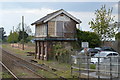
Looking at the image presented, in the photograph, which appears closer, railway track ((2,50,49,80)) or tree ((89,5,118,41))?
railway track ((2,50,49,80))

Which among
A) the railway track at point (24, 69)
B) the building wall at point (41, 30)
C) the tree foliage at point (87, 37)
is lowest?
the railway track at point (24, 69)

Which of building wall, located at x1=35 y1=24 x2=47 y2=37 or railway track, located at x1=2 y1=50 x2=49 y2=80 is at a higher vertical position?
building wall, located at x1=35 y1=24 x2=47 y2=37

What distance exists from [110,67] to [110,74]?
43 cm

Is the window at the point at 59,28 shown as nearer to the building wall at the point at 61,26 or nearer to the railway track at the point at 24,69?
the building wall at the point at 61,26

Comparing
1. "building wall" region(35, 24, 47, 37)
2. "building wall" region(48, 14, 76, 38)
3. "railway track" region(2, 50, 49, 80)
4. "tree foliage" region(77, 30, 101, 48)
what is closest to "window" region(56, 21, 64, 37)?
"building wall" region(48, 14, 76, 38)

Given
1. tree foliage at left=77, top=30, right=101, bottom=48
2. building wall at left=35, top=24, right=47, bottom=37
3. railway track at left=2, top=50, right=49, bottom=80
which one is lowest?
railway track at left=2, top=50, right=49, bottom=80

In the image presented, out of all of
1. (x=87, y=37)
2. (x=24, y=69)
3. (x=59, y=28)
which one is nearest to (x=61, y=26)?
(x=59, y=28)

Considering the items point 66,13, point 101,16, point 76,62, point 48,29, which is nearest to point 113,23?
point 101,16

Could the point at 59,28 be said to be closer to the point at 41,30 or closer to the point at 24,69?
the point at 41,30

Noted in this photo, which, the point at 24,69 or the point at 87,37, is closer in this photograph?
the point at 24,69

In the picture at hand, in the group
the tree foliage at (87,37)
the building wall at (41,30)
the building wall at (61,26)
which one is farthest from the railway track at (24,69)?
the tree foliage at (87,37)

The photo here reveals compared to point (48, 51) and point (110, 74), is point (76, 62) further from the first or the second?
point (48, 51)

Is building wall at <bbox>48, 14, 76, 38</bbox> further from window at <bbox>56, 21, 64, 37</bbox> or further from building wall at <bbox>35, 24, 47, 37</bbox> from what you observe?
building wall at <bbox>35, 24, 47, 37</bbox>

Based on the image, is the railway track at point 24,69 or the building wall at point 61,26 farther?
the building wall at point 61,26
